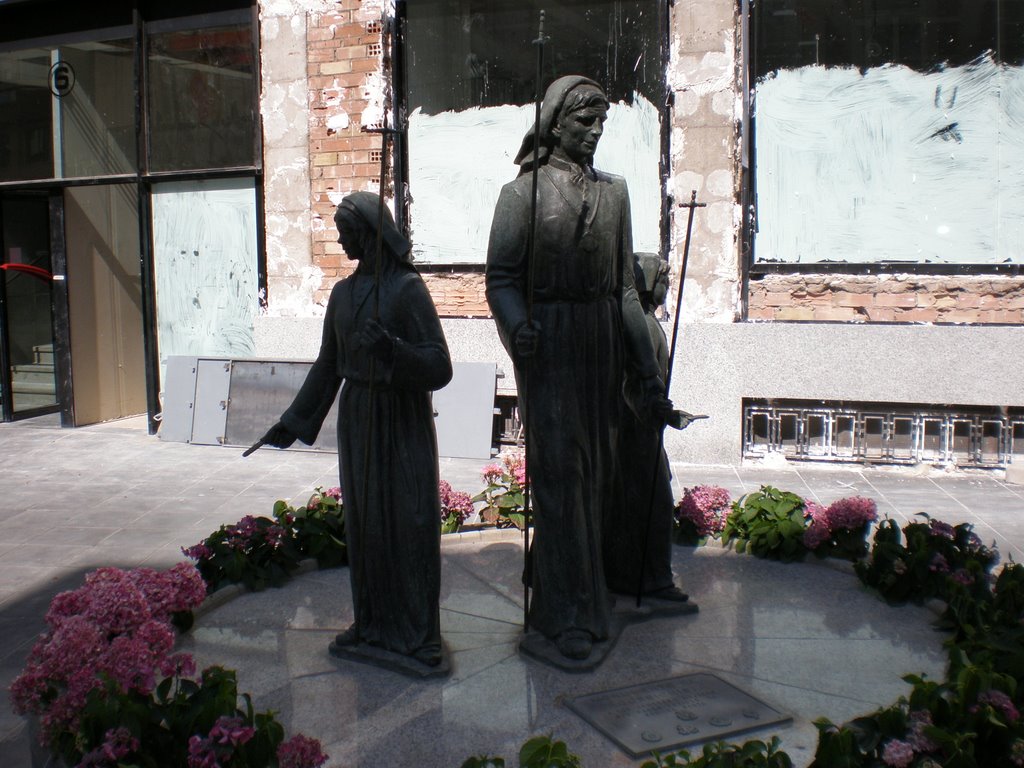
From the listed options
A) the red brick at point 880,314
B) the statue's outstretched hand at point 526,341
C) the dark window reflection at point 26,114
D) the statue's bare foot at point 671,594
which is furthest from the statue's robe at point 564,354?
the dark window reflection at point 26,114

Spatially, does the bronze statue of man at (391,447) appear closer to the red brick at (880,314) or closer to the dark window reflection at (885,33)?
the red brick at (880,314)

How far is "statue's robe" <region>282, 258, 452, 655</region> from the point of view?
3.88 metres

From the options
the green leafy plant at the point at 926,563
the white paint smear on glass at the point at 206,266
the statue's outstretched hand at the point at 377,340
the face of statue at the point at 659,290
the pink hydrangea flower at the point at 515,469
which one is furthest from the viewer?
the white paint smear on glass at the point at 206,266

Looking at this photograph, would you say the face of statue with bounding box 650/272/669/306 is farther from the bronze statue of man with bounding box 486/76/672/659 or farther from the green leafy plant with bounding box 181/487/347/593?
the green leafy plant with bounding box 181/487/347/593

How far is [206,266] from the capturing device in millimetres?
10641

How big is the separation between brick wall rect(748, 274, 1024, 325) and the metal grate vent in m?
0.71

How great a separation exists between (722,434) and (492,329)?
2.17m

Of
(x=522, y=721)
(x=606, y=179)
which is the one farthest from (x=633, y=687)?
(x=606, y=179)

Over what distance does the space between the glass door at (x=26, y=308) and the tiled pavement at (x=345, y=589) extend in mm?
899

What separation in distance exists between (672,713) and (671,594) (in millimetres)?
1099

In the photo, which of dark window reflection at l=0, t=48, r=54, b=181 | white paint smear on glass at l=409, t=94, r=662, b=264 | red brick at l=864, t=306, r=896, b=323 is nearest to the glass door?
dark window reflection at l=0, t=48, r=54, b=181

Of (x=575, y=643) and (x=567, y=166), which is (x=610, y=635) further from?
(x=567, y=166)

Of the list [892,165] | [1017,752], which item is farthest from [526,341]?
[892,165]

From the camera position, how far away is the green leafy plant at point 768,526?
5.36 meters
